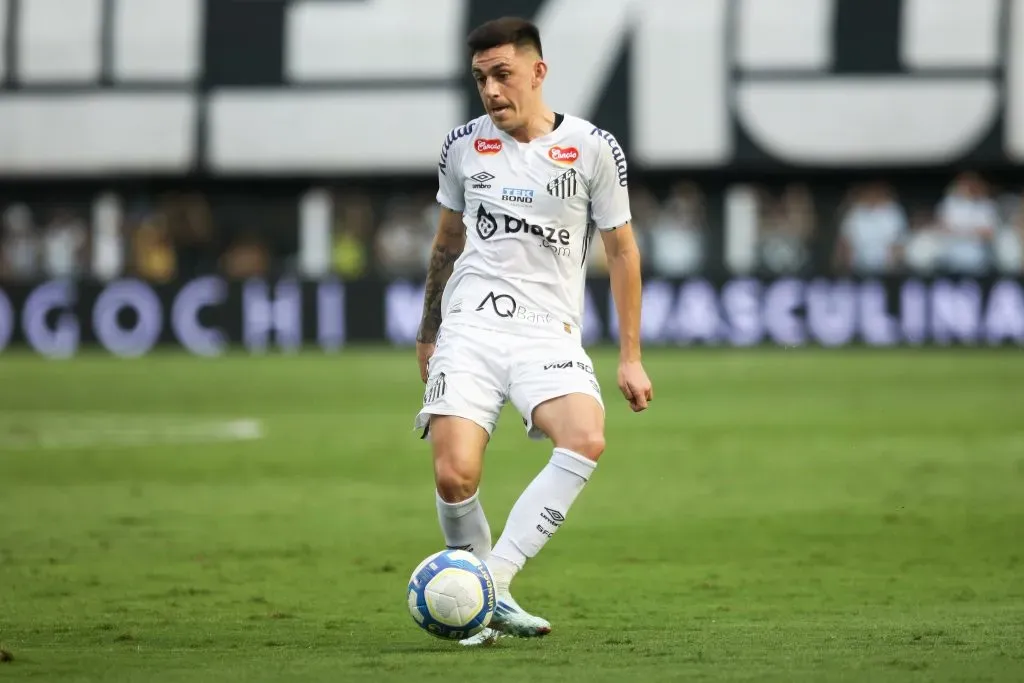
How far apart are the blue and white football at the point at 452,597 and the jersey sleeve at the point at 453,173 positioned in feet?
4.52

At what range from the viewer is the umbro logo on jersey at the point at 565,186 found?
6523 mm

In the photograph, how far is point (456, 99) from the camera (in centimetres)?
3047

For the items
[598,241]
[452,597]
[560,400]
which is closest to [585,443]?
[560,400]

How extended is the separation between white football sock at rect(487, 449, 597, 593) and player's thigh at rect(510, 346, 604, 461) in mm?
57

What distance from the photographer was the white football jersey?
6535 millimetres

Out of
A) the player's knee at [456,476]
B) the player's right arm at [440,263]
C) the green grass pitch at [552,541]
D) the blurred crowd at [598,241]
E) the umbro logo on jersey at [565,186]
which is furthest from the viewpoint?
→ the blurred crowd at [598,241]

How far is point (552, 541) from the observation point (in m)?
9.57

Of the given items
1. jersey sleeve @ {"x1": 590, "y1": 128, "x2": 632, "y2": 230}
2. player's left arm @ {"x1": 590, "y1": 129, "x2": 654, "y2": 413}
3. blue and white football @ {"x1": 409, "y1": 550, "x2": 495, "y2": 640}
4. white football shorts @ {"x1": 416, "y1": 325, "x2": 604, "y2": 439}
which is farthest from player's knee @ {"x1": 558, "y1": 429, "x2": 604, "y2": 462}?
jersey sleeve @ {"x1": 590, "y1": 128, "x2": 632, "y2": 230}

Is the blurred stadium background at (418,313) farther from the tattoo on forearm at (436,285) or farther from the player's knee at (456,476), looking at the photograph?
the tattoo on forearm at (436,285)

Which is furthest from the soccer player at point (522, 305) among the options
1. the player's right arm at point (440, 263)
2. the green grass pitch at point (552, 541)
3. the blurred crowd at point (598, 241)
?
the blurred crowd at point (598, 241)

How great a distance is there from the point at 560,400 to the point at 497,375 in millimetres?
260

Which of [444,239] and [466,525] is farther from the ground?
[444,239]

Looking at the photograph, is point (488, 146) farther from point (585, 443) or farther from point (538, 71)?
point (585, 443)

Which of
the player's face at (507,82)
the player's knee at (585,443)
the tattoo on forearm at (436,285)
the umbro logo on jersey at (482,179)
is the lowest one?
the player's knee at (585,443)
